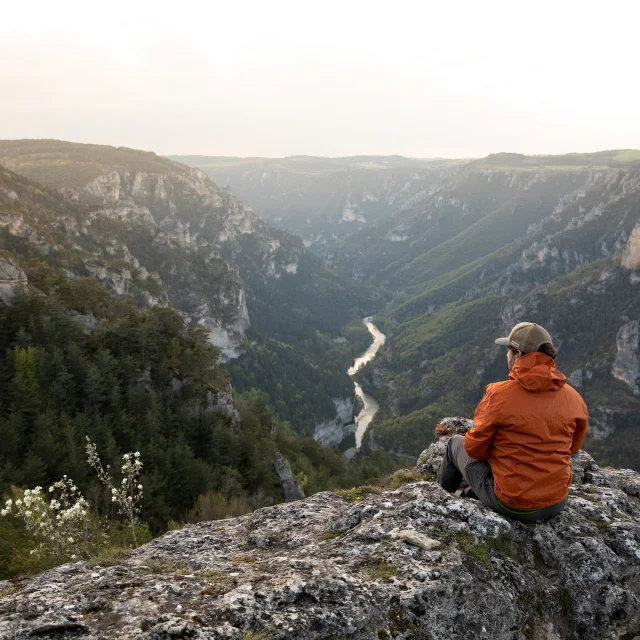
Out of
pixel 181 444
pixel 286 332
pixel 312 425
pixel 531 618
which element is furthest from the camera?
pixel 286 332

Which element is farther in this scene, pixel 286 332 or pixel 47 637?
pixel 286 332

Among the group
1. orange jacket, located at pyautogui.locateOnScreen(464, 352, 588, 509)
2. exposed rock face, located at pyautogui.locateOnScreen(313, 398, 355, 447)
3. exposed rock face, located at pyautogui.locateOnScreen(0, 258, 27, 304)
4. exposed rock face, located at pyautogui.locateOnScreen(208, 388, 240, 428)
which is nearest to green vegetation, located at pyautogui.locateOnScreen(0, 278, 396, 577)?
exposed rock face, located at pyautogui.locateOnScreen(208, 388, 240, 428)

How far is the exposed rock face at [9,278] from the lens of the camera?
34.0 meters

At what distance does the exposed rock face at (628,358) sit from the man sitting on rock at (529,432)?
143 m

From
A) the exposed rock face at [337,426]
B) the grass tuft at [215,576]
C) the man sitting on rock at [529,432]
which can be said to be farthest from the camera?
the exposed rock face at [337,426]

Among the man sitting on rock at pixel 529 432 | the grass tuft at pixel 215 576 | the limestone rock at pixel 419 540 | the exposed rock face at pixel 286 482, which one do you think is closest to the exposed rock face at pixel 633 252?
the exposed rock face at pixel 286 482

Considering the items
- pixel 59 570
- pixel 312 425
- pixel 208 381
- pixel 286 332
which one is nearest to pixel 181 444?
pixel 208 381

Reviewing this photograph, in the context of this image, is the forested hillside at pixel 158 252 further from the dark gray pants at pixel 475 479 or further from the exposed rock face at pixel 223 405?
the dark gray pants at pixel 475 479

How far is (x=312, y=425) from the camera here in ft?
385

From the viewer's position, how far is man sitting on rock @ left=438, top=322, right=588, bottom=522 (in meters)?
5.62

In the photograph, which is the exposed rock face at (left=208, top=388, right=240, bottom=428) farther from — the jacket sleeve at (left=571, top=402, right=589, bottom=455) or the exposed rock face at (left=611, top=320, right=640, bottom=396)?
the exposed rock face at (left=611, top=320, right=640, bottom=396)

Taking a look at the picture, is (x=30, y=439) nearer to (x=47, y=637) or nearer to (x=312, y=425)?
(x=47, y=637)

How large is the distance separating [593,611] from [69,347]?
120ft

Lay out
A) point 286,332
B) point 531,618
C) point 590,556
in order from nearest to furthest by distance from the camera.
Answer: point 531,618 < point 590,556 < point 286,332
